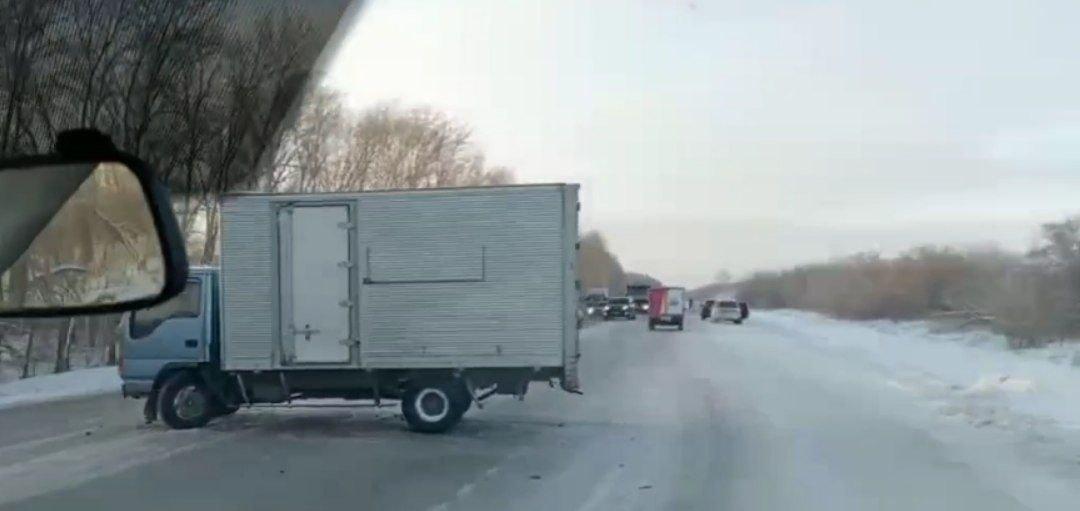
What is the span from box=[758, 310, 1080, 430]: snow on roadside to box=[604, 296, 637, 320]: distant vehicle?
35684 millimetres

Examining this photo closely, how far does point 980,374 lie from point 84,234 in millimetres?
25098

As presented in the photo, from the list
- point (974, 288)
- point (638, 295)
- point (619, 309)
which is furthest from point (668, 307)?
point (638, 295)

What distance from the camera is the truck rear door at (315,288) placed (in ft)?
57.1

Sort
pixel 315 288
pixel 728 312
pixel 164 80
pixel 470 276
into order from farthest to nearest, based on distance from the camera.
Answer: pixel 728 312 → pixel 315 288 → pixel 470 276 → pixel 164 80

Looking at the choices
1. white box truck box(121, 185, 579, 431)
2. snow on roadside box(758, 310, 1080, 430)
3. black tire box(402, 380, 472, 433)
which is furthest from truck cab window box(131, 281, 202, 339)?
snow on roadside box(758, 310, 1080, 430)

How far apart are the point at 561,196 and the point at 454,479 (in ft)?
15.9

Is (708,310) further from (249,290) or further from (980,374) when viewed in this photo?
(249,290)

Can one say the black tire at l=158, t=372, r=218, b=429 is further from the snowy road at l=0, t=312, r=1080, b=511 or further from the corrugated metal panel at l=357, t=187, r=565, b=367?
the corrugated metal panel at l=357, t=187, r=565, b=367

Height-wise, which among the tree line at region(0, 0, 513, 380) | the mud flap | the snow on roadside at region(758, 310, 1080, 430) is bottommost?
the snow on roadside at region(758, 310, 1080, 430)

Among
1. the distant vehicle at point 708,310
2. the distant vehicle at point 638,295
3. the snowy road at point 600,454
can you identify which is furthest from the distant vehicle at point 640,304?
the snowy road at point 600,454

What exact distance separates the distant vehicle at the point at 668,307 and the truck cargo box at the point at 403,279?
4995 centimetres

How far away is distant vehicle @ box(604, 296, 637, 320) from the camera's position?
9094 cm

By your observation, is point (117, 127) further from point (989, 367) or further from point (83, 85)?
point (989, 367)

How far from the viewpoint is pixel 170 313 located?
18.4 metres
